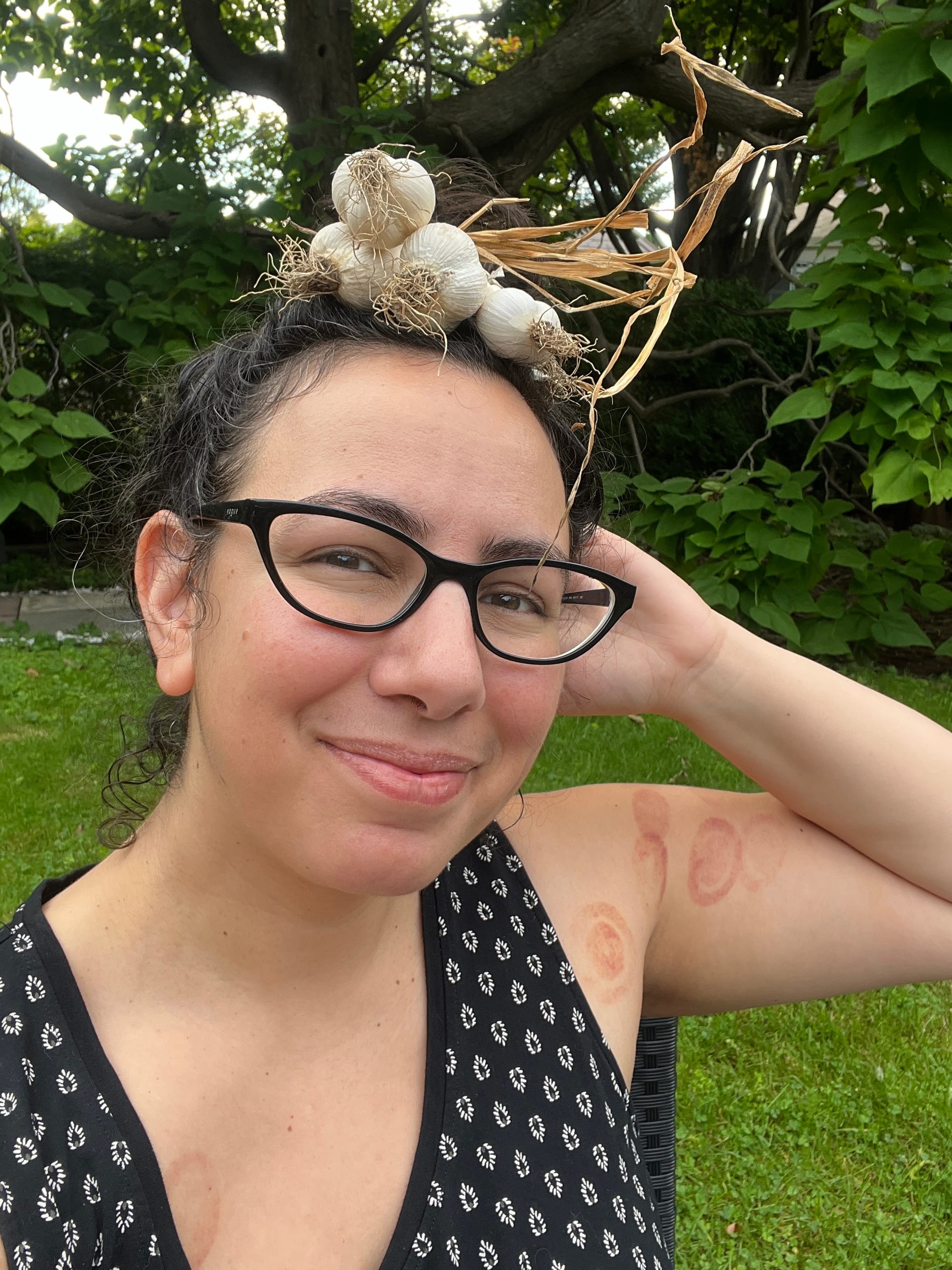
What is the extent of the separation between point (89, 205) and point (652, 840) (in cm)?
567

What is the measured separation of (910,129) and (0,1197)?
399cm

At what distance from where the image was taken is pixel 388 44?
683cm

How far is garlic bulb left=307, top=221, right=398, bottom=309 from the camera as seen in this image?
1208 millimetres

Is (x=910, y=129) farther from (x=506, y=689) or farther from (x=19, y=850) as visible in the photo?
(x=19, y=850)

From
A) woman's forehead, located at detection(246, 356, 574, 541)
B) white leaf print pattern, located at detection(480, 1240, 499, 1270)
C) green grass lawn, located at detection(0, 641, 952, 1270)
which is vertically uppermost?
woman's forehead, located at detection(246, 356, 574, 541)

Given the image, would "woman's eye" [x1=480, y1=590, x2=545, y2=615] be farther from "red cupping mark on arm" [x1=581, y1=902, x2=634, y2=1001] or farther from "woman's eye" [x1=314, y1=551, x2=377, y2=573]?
"red cupping mark on arm" [x1=581, y1=902, x2=634, y2=1001]

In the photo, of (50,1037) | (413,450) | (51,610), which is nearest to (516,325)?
(413,450)

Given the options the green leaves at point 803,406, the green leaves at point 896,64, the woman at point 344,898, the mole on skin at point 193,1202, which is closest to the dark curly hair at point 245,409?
the woman at point 344,898

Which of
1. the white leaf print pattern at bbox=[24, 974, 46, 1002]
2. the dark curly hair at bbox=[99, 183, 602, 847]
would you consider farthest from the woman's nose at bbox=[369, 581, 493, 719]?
the white leaf print pattern at bbox=[24, 974, 46, 1002]

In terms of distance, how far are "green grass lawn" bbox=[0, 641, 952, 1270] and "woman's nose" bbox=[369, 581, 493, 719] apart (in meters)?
0.76

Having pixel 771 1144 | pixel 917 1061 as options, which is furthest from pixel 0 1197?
pixel 917 1061

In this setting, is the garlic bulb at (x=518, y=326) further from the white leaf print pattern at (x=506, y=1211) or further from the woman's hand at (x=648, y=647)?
the white leaf print pattern at (x=506, y=1211)

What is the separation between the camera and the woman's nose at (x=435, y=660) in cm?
106

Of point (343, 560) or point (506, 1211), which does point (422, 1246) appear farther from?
point (343, 560)
